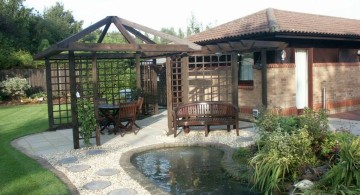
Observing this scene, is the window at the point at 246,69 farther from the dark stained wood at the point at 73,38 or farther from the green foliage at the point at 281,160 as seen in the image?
the green foliage at the point at 281,160

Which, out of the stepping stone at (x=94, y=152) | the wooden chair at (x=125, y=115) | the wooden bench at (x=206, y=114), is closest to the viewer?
the stepping stone at (x=94, y=152)

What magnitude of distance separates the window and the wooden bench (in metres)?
3.36

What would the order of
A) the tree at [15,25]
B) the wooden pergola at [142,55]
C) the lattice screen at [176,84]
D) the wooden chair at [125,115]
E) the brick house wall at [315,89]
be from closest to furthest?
the wooden pergola at [142,55] → the wooden chair at [125,115] → the lattice screen at [176,84] → the brick house wall at [315,89] → the tree at [15,25]

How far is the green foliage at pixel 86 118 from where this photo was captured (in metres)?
8.36

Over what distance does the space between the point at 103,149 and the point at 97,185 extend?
2.73 m

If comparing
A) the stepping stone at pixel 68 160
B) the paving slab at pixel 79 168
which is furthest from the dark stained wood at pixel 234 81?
the paving slab at pixel 79 168

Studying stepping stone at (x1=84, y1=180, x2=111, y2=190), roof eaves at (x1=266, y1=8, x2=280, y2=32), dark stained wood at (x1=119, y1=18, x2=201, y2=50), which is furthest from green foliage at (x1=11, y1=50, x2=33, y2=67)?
stepping stone at (x1=84, y1=180, x2=111, y2=190)

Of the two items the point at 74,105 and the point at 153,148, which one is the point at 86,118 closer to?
the point at 74,105

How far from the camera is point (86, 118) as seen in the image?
8367mm

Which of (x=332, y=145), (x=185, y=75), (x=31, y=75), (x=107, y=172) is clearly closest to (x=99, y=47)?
(x=107, y=172)

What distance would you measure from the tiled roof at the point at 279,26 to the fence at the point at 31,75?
11.4 meters

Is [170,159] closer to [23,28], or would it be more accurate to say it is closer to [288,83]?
[288,83]

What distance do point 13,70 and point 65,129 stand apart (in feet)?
41.5

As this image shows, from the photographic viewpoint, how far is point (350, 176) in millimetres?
4551
